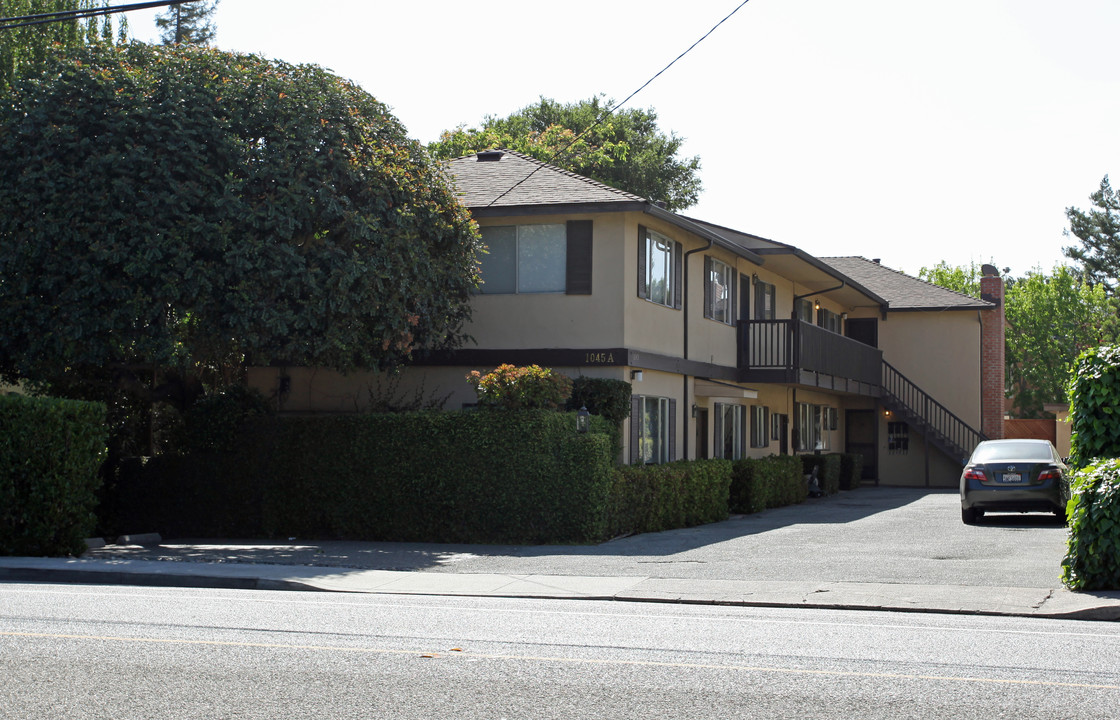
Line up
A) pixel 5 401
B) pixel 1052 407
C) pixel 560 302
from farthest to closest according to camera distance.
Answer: pixel 1052 407 < pixel 560 302 < pixel 5 401

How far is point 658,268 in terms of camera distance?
23234 mm

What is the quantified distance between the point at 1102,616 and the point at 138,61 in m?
15.6

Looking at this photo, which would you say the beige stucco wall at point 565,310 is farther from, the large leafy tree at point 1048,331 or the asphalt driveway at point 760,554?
the large leafy tree at point 1048,331

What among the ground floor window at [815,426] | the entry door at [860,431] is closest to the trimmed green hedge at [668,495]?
the ground floor window at [815,426]

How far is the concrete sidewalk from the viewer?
1170cm

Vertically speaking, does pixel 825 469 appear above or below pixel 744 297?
below

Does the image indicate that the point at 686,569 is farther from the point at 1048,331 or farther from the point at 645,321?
the point at 1048,331

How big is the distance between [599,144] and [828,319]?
20.5 meters

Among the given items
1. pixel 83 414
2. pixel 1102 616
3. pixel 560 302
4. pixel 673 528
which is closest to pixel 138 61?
pixel 83 414

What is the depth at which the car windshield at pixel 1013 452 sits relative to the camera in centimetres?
2169

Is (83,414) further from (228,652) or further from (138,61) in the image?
(228,652)

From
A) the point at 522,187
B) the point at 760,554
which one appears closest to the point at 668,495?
the point at 760,554

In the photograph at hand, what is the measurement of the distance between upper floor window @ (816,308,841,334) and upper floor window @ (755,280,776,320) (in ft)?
18.2

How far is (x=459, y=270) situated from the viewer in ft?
66.6
